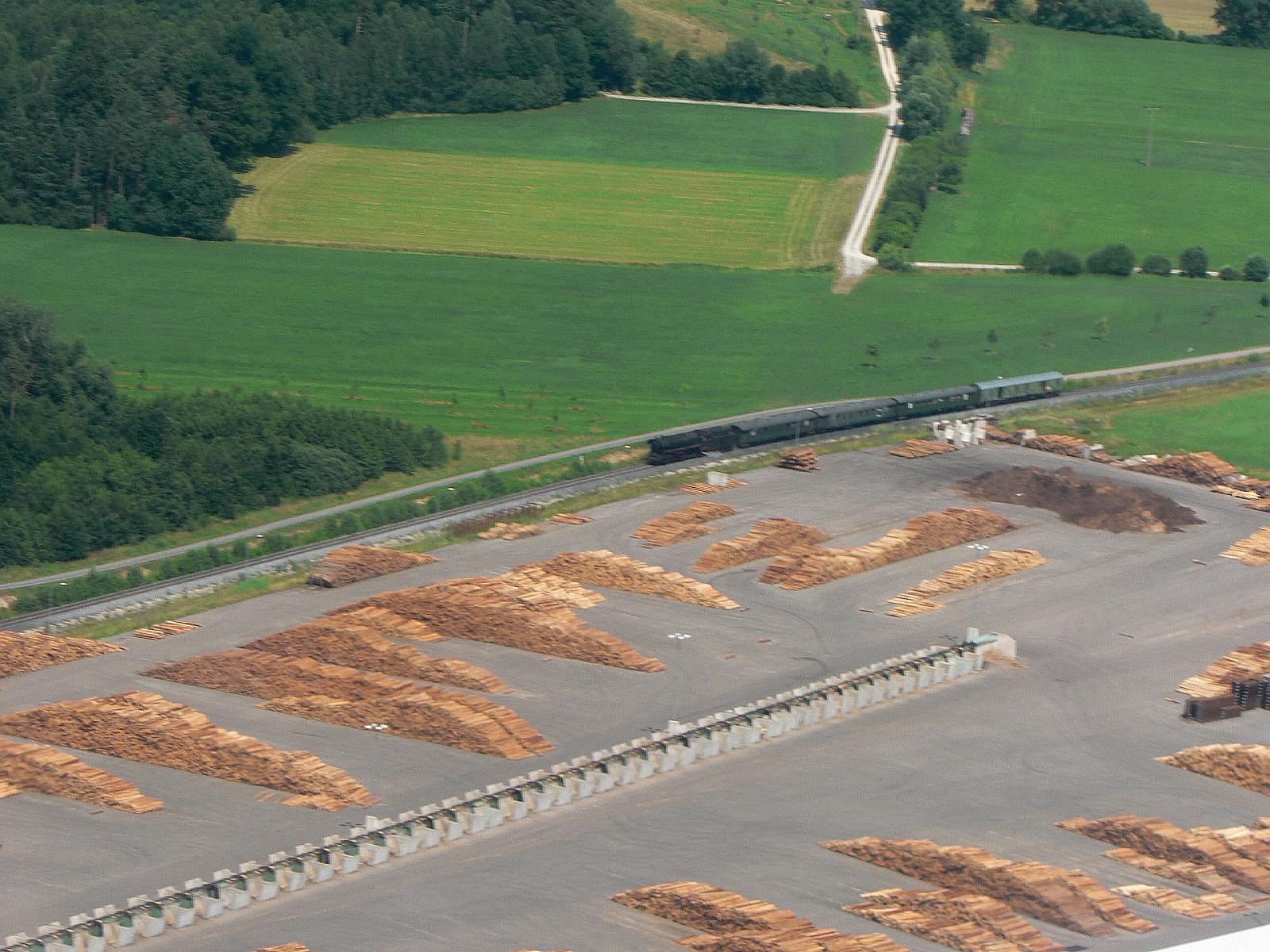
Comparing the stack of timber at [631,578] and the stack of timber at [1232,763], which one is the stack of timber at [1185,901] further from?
the stack of timber at [631,578]

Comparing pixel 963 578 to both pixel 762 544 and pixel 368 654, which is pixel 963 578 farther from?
pixel 368 654

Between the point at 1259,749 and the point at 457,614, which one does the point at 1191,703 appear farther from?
the point at 457,614

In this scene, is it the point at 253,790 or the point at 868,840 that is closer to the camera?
the point at 868,840

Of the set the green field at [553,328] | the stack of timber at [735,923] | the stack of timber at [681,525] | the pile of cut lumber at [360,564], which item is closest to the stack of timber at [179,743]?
the stack of timber at [735,923]

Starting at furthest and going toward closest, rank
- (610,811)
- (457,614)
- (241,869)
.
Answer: (457,614) → (610,811) → (241,869)

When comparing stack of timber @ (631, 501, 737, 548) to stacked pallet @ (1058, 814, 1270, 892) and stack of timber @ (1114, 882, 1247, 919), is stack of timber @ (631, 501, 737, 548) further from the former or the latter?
stack of timber @ (1114, 882, 1247, 919)

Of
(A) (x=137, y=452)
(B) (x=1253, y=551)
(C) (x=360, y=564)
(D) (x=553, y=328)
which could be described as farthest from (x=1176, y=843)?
(D) (x=553, y=328)

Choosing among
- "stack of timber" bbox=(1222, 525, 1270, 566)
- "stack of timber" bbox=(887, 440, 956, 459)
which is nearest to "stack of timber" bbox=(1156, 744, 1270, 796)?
"stack of timber" bbox=(1222, 525, 1270, 566)

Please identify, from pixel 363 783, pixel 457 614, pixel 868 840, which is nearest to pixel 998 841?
pixel 868 840
